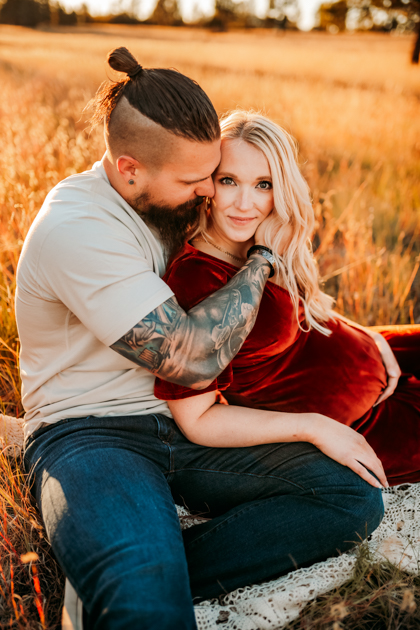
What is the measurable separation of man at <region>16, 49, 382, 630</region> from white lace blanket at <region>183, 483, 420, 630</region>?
5 centimetres

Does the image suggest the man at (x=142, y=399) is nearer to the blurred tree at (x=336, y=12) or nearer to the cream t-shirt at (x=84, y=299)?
the cream t-shirt at (x=84, y=299)

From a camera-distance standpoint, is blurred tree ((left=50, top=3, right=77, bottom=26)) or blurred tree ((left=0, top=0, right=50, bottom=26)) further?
blurred tree ((left=50, top=3, right=77, bottom=26))

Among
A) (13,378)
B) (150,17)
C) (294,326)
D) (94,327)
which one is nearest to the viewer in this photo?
(94,327)

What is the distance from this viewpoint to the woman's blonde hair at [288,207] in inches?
77.6

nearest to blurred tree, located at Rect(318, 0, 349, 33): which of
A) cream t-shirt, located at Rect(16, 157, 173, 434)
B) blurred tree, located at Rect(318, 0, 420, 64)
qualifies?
blurred tree, located at Rect(318, 0, 420, 64)

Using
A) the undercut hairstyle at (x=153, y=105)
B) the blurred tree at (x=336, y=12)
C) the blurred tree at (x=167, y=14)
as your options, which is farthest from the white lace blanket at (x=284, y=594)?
the blurred tree at (x=167, y=14)

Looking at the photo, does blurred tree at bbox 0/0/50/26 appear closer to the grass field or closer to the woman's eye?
the grass field

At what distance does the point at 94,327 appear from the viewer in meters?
1.53

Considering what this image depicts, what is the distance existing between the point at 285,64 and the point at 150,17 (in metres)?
46.0

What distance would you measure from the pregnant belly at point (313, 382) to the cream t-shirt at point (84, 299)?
43cm

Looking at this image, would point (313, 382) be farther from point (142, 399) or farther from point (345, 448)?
point (142, 399)

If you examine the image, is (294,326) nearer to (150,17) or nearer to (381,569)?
(381,569)

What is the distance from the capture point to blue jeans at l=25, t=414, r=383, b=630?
4.25 ft

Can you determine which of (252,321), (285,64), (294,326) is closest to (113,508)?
(252,321)
